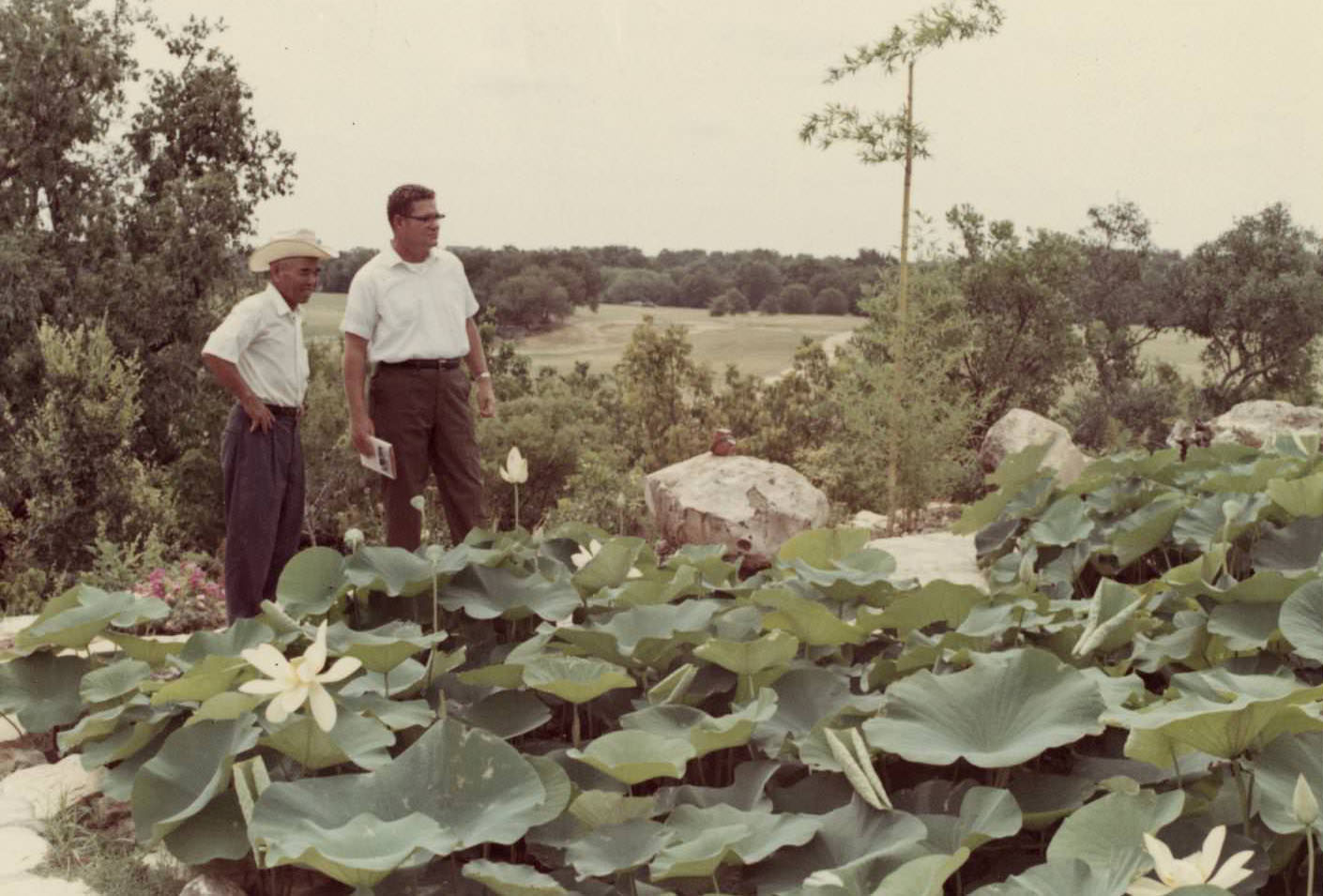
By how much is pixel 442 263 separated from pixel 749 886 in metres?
3.90

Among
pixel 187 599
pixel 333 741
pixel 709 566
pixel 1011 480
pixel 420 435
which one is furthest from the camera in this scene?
pixel 187 599

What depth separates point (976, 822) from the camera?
2.38 meters

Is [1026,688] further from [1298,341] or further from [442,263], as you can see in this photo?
[1298,341]

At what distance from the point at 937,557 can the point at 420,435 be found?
9.49 ft

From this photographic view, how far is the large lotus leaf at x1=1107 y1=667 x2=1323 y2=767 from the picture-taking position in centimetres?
224

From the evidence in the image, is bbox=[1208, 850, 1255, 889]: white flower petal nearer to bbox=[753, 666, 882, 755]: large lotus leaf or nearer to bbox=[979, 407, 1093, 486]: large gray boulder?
bbox=[753, 666, 882, 755]: large lotus leaf

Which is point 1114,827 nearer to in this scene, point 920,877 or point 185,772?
point 920,877

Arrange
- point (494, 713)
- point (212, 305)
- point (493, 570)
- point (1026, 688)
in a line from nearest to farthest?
point (1026, 688), point (494, 713), point (493, 570), point (212, 305)

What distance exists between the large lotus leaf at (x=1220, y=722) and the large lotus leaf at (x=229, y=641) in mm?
1998

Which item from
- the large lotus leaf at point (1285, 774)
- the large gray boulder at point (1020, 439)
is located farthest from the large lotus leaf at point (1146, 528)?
the large gray boulder at point (1020, 439)

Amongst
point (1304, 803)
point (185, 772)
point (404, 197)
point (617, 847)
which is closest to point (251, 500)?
point (404, 197)

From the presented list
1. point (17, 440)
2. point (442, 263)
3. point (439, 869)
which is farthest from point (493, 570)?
point (17, 440)

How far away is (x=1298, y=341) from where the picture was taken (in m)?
19.3

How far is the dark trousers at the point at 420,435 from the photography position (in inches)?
229
